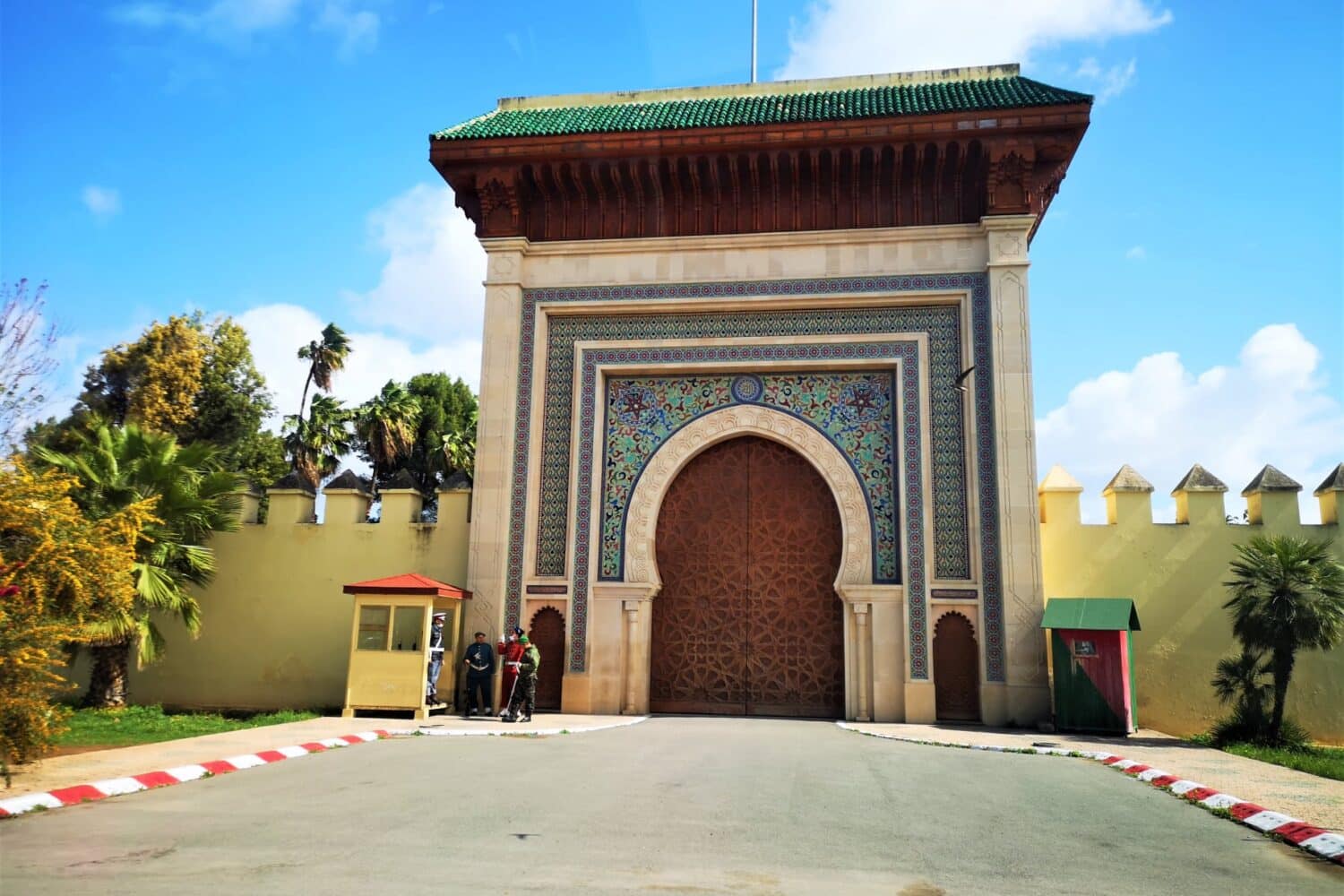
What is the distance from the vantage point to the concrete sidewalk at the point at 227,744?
22.9ft

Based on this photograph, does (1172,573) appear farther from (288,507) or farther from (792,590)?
(288,507)

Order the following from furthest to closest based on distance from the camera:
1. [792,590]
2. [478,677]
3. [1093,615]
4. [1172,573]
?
[792,590]
[1172,573]
[478,677]
[1093,615]

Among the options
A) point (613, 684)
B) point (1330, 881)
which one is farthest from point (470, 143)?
point (1330, 881)

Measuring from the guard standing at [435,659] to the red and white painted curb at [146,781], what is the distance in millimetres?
3600

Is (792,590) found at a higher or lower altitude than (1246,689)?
higher

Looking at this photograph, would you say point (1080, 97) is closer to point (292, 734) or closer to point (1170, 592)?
point (1170, 592)

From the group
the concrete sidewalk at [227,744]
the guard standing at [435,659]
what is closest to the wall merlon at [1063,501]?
the concrete sidewalk at [227,744]

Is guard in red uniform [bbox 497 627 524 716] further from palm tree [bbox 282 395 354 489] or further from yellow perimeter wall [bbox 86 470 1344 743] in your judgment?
palm tree [bbox 282 395 354 489]

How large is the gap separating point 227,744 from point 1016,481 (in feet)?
30.9

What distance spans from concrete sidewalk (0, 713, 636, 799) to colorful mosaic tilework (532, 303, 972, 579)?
8.77 feet

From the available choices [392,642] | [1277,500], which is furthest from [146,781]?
[1277,500]

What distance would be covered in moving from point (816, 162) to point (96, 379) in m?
19.3

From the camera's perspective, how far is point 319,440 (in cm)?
2834

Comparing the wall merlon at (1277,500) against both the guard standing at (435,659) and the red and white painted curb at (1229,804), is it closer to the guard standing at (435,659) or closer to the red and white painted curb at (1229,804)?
the red and white painted curb at (1229,804)
